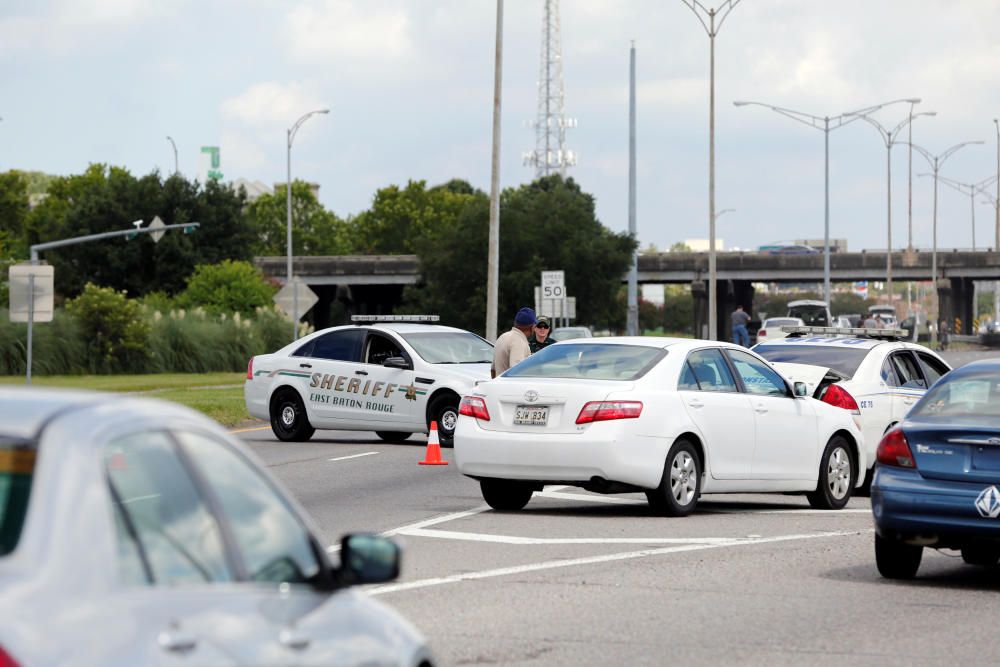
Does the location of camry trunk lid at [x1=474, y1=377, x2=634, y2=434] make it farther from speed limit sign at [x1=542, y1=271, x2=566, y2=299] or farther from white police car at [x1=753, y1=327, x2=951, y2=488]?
speed limit sign at [x1=542, y1=271, x2=566, y2=299]

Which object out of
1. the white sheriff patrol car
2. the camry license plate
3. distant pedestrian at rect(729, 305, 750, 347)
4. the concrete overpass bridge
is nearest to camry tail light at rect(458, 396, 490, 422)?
→ the camry license plate

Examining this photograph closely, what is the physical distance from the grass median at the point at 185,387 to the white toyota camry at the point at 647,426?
1535cm

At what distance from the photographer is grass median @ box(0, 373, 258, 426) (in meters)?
30.7

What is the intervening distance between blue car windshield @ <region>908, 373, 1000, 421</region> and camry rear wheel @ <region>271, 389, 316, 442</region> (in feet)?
47.7

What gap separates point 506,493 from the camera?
1503cm

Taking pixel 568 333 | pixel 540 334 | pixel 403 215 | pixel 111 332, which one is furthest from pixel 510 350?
pixel 403 215

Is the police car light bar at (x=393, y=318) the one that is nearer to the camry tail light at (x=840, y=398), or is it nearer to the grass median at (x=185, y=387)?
the grass median at (x=185, y=387)

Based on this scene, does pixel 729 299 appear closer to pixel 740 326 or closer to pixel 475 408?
pixel 740 326

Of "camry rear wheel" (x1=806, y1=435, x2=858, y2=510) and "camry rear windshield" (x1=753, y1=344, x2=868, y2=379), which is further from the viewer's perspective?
"camry rear windshield" (x1=753, y1=344, x2=868, y2=379)

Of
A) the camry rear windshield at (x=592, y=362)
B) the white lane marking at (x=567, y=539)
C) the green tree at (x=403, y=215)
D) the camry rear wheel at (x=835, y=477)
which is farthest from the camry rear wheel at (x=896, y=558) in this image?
the green tree at (x=403, y=215)

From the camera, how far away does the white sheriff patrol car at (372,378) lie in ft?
75.9

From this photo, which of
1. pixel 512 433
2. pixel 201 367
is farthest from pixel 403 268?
pixel 512 433

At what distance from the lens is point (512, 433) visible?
14.2 metres

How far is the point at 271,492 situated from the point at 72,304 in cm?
5261
